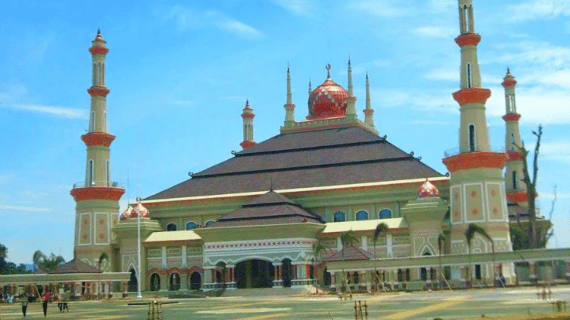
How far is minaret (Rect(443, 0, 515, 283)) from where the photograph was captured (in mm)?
70625

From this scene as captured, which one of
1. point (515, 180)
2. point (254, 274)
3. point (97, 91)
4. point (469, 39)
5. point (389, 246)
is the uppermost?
point (469, 39)

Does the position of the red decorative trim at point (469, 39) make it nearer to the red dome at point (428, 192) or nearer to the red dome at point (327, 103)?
the red dome at point (428, 192)

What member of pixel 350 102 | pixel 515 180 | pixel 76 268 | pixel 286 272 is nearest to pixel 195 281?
pixel 286 272

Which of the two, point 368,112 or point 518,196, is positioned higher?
point 368,112

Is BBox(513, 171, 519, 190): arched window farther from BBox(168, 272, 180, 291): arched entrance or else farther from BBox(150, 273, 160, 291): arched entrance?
BBox(150, 273, 160, 291): arched entrance

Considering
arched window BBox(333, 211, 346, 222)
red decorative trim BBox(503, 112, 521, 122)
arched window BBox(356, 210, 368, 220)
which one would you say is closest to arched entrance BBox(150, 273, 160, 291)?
arched window BBox(333, 211, 346, 222)

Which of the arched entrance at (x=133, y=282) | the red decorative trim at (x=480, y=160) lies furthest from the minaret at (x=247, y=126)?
the red decorative trim at (x=480, y=160)

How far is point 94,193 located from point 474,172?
3629 centimetres

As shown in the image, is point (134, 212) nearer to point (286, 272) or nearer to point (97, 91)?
point (97, 91)

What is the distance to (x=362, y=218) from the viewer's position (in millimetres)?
79938

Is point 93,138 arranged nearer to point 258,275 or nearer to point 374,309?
point 258,275

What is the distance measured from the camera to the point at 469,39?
73.8m

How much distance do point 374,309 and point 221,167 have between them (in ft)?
180

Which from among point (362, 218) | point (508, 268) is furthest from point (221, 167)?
point (508, 268)
